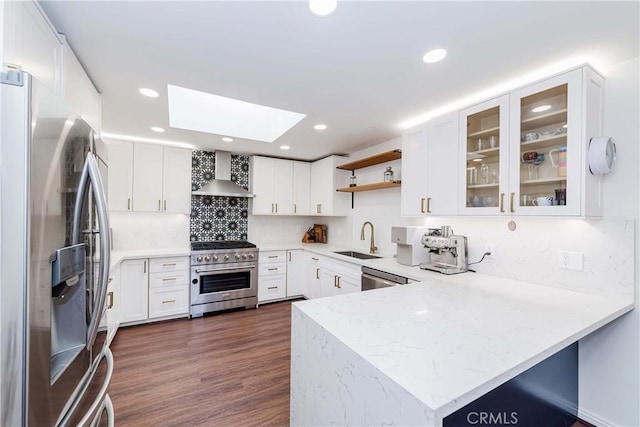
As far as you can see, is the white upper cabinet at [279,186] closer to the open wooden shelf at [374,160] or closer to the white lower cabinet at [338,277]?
the open wooden shelf at [374,160]

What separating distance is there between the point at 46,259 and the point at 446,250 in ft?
8.34

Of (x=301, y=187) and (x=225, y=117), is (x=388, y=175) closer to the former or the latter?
(x=301, y=187)

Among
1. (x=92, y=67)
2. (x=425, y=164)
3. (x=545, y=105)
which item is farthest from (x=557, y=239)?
(x=92, y=67)

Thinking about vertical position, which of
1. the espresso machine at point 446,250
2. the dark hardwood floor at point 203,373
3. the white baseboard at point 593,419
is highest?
the espresso machine at point 446,250

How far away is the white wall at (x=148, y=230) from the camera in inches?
138

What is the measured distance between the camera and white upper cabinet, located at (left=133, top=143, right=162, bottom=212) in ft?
11.0

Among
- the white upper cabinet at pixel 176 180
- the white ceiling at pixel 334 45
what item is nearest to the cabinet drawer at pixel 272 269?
the white upper cabinet at pixel 176 180

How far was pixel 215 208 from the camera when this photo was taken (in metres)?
4.12

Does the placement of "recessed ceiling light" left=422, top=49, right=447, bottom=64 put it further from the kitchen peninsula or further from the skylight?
the kitchen peninsula

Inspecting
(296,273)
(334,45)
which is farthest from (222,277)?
(334,45)

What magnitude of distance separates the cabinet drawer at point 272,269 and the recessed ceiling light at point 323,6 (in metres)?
3.25

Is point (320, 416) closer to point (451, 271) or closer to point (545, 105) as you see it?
point (451, 271)

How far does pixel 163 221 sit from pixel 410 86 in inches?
140

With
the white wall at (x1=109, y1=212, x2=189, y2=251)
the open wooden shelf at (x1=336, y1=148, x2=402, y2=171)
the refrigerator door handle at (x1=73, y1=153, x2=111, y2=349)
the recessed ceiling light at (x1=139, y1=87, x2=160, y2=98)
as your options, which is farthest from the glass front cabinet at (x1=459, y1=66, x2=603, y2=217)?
the white wall at (x1=109, y1=212, x2=189, y2=251)
